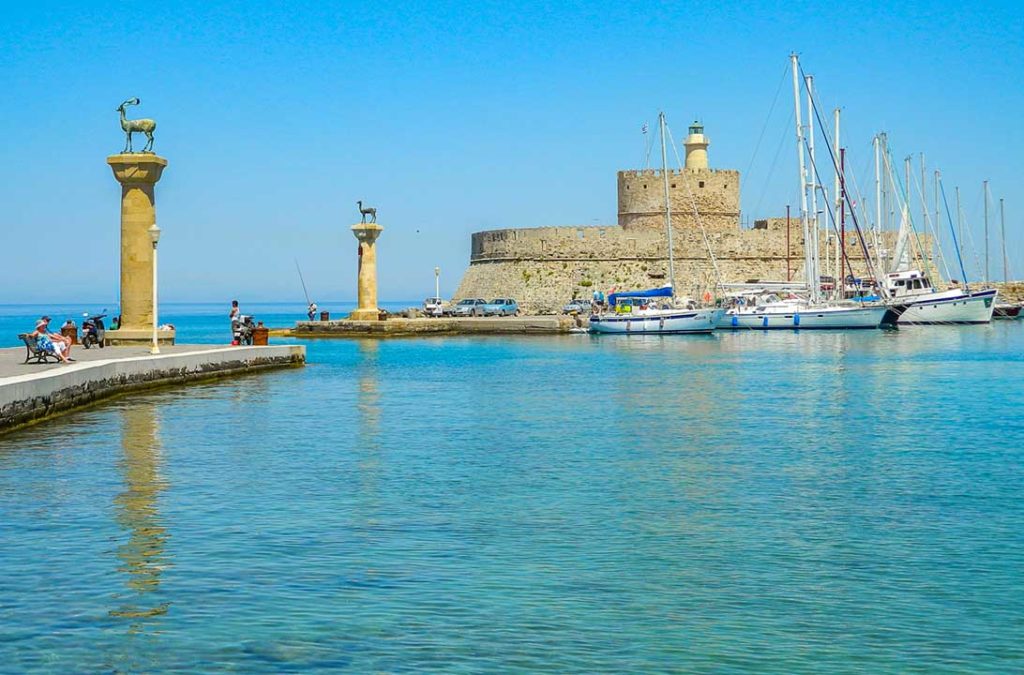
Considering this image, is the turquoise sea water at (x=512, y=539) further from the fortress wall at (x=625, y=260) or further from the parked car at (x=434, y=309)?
the fortress wall at (x=625, y=260)

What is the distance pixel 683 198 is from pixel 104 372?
1707 inches

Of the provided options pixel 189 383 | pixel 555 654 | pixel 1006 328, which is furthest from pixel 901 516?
pixel 1006 328

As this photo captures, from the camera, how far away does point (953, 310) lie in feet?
151

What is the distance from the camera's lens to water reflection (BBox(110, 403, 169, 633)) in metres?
6.68

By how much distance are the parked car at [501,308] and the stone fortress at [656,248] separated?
3.44 m

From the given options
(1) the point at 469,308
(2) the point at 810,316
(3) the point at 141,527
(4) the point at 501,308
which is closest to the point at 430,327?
(1) the point at 469,308

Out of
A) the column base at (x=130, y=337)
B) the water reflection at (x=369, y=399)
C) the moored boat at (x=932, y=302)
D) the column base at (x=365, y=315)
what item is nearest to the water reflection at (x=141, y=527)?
the water reflection at (x=369, y=399)

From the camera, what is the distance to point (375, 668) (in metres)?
5.72

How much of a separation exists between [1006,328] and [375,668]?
4433cm

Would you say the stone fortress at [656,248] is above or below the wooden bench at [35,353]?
above

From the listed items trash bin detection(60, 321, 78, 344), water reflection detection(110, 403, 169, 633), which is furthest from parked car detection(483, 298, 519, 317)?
water reflection detection(110, 403, 169, 633)

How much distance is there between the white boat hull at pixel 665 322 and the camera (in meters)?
42.7

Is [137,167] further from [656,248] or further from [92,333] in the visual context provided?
[656,248]

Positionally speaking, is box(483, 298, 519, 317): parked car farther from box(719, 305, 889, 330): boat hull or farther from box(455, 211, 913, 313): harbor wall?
box(719, 305, 889, 330): boat hull
